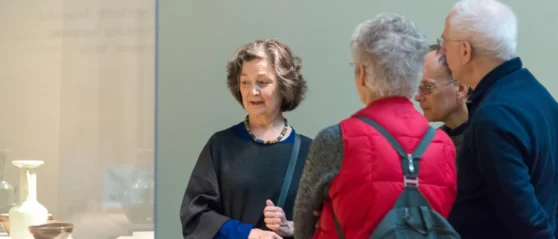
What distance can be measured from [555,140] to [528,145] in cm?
22

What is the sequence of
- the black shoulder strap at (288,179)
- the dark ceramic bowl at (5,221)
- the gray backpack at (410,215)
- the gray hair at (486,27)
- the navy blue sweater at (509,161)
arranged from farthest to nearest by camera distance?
1. the dark ceramic bowl at (5,221)
2. the black shoulder strap at (288,179)
3. the gray hair at (486,27)
4. the navy blue sweater at (509,161)
5. the gray backpack at (410,215)

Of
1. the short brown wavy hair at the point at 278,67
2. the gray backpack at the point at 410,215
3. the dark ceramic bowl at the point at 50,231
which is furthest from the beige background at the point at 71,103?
the gray backpack at the point at 410,215

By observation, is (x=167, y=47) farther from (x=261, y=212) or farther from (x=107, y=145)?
(x=261, y=212)

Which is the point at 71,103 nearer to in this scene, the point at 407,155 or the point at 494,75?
the point at 407,155

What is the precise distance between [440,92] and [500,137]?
698 millimetres

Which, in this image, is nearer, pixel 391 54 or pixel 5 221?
pixel 391 54

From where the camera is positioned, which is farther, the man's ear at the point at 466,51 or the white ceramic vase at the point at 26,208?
the white ceramic vase at the point at 26,208

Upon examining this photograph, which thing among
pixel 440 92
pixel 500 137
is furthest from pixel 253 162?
pixel 500 137

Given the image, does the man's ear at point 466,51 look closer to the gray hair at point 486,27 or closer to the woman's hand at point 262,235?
the gray hair at point 486,27

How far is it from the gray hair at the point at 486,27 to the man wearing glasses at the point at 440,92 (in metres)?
0.49

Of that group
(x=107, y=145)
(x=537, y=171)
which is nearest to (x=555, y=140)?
(x=537, y=171)

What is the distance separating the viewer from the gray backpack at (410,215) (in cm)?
198

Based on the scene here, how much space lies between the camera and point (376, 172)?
1979mm

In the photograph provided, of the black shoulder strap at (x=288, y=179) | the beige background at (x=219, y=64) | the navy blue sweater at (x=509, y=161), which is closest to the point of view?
the navy blue sweater at (x=509, y=161)
